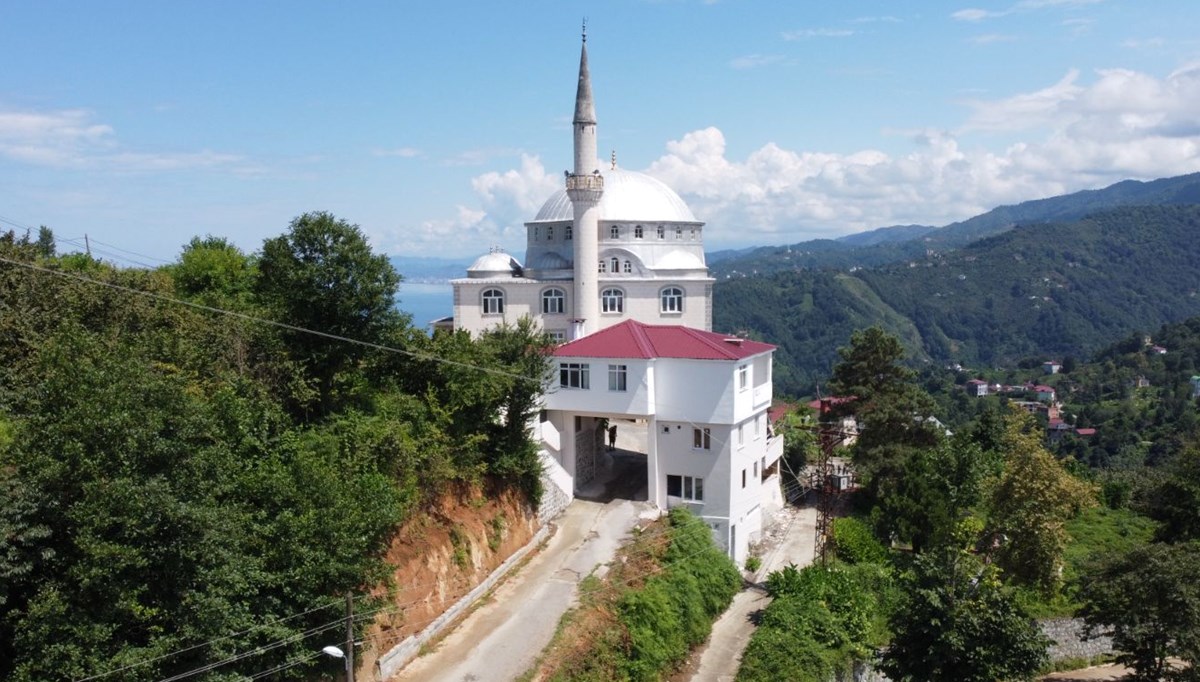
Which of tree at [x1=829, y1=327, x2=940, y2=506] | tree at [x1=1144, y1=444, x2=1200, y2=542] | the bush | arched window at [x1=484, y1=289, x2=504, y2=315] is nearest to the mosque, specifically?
the bush

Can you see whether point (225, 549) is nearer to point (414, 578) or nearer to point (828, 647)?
point (414, 578)

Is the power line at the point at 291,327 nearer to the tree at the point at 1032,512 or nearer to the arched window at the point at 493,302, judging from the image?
the tree at the point at 1032,512

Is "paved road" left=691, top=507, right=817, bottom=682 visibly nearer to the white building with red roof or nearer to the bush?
the bush

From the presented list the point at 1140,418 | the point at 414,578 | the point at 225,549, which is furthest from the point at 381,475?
the point at 1140,418

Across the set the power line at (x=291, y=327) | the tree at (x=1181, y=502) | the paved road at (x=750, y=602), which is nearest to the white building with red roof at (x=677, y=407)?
the paved road at (x=750, y=602)

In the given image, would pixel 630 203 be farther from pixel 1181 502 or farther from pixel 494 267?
pixel 1181 502

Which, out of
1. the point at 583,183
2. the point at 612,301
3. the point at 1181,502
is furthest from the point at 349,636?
the point at 612,301
